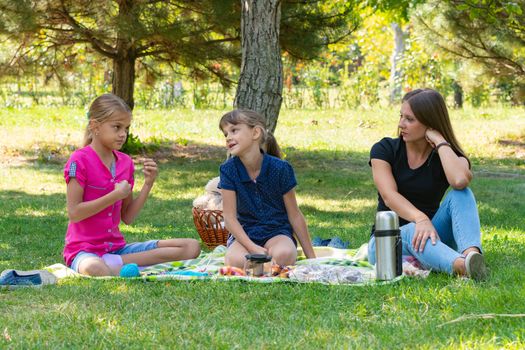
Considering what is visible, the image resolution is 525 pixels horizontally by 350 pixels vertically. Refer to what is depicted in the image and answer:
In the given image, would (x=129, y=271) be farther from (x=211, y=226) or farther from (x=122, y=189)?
(x=211, y=226)

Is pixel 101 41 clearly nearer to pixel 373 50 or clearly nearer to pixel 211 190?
pixel 211 190

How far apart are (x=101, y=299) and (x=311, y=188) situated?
5.45 metres

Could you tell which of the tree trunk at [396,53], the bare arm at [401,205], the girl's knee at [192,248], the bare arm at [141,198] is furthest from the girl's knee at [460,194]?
the tree trunk at [396,53]

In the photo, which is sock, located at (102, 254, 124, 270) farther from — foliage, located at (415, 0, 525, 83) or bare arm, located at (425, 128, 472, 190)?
foliage, located at (415, 0, 525, 83)

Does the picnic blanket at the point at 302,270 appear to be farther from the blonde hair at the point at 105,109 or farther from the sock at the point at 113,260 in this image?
the blonde hair at the point at 105,109

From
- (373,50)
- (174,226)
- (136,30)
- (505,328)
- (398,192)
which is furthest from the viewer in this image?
(373,50)

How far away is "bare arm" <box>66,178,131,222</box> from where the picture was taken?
4430 mm

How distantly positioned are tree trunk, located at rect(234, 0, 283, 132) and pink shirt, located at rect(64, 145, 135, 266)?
252cm

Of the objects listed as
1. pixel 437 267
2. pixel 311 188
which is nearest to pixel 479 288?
pixel 437 267

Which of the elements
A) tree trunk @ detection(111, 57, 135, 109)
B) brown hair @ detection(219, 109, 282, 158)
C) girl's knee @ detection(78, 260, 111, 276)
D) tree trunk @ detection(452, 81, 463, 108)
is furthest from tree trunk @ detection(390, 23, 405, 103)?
girl's knee @ detection(78, 260, 111, 276)

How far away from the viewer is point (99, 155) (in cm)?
468

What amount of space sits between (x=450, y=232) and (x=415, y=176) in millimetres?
365

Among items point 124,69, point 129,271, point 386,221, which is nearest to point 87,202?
point 129,271

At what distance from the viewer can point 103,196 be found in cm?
452
